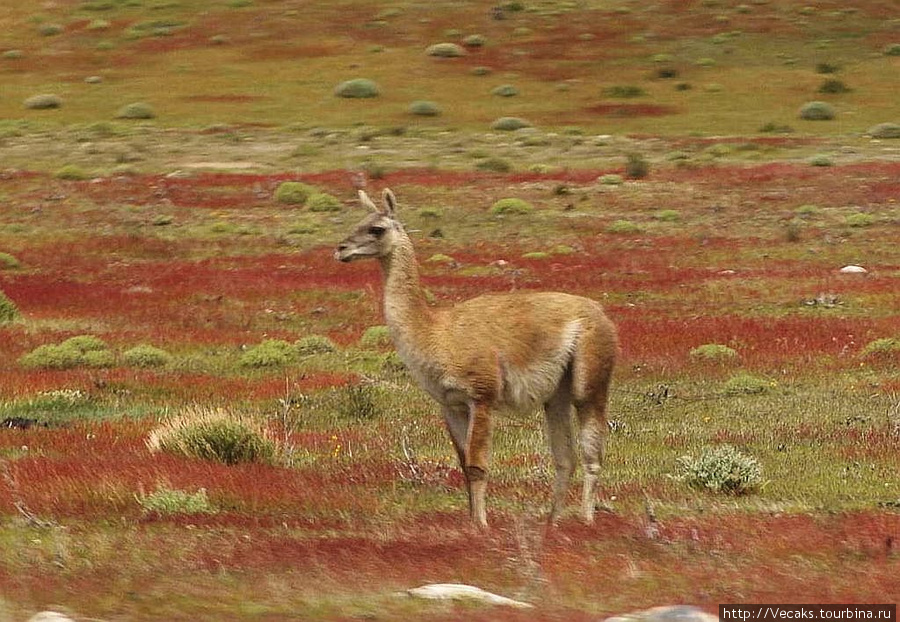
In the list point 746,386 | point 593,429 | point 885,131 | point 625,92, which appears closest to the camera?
point 593,429

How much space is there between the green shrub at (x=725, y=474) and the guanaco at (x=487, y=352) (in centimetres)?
146

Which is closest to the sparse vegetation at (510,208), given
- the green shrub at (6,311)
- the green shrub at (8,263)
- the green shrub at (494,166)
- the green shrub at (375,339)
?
the green shrub at (494,166)

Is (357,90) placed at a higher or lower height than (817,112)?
lower

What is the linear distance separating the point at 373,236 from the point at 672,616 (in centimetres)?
488

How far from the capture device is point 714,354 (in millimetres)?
20766

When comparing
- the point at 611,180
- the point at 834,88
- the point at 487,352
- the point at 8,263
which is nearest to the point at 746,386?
the point at 487,352

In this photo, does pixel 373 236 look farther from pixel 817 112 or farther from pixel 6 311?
pixel 817 112

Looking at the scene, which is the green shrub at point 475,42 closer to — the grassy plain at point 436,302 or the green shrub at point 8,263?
the grassy plain at point 436,302

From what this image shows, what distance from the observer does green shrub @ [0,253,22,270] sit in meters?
33.2

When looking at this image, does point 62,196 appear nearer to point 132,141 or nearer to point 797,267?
point 132,141

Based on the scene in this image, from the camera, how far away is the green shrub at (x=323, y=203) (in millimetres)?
43456

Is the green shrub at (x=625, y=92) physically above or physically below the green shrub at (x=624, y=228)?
below

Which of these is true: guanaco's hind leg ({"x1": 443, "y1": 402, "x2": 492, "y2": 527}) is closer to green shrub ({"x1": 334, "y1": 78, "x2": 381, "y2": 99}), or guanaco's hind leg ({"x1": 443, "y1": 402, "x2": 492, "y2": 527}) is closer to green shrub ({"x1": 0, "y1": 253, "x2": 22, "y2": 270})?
green shrub ({"x1": 0, "y1": 253, "x2": 22, "y2": 270})

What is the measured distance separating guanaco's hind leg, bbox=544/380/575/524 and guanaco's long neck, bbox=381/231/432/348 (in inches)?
56.3
